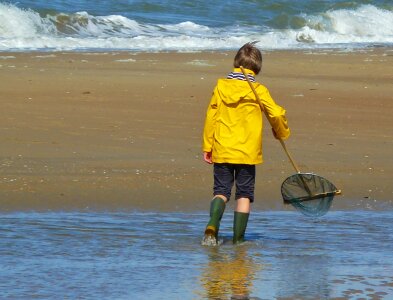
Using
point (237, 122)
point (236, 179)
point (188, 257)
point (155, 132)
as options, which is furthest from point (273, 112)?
point (155, 132)

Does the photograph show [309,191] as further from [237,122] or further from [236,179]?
[237,122]

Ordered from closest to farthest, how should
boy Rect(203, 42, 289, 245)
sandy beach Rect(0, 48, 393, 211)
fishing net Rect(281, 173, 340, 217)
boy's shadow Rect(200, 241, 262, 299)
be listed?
1. boy's shadow Rect(200, 241, 262, 299)
2. boy Rect(203, 42, 289, 245)
3. fishing net Rect(281, 173, 340, 217)
4. sandy beach Rect(0, 48, 393, 211)

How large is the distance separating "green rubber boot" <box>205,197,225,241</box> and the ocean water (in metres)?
11.8

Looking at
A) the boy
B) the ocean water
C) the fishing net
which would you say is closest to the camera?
the boy

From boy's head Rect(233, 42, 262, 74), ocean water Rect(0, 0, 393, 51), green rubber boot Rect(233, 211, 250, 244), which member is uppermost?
boy's head Rect(233, 42, 262, 74)

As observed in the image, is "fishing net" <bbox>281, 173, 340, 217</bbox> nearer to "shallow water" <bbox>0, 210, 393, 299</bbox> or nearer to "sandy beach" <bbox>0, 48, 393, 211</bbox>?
"shallow water" <bbox>0, 210, 393, 299</bbox>

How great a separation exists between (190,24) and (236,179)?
16.4 meters

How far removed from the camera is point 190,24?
74.5 feet

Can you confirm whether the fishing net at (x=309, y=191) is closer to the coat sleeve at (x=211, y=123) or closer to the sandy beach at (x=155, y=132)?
the coat sleeve at (x=211, y=123)

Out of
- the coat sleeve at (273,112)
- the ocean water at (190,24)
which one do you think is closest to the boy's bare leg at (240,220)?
the coat sleeve at (273,112)

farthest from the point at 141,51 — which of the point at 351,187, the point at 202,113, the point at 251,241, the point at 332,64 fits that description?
the point at 251,241

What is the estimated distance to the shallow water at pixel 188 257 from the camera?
5301mm

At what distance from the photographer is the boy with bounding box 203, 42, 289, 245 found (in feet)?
20.8

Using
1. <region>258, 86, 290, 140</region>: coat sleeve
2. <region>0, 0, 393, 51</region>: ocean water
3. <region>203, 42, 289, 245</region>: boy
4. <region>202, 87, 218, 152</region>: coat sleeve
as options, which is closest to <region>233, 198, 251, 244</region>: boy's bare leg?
<region>203, 42, 289, 245</region>: boy
